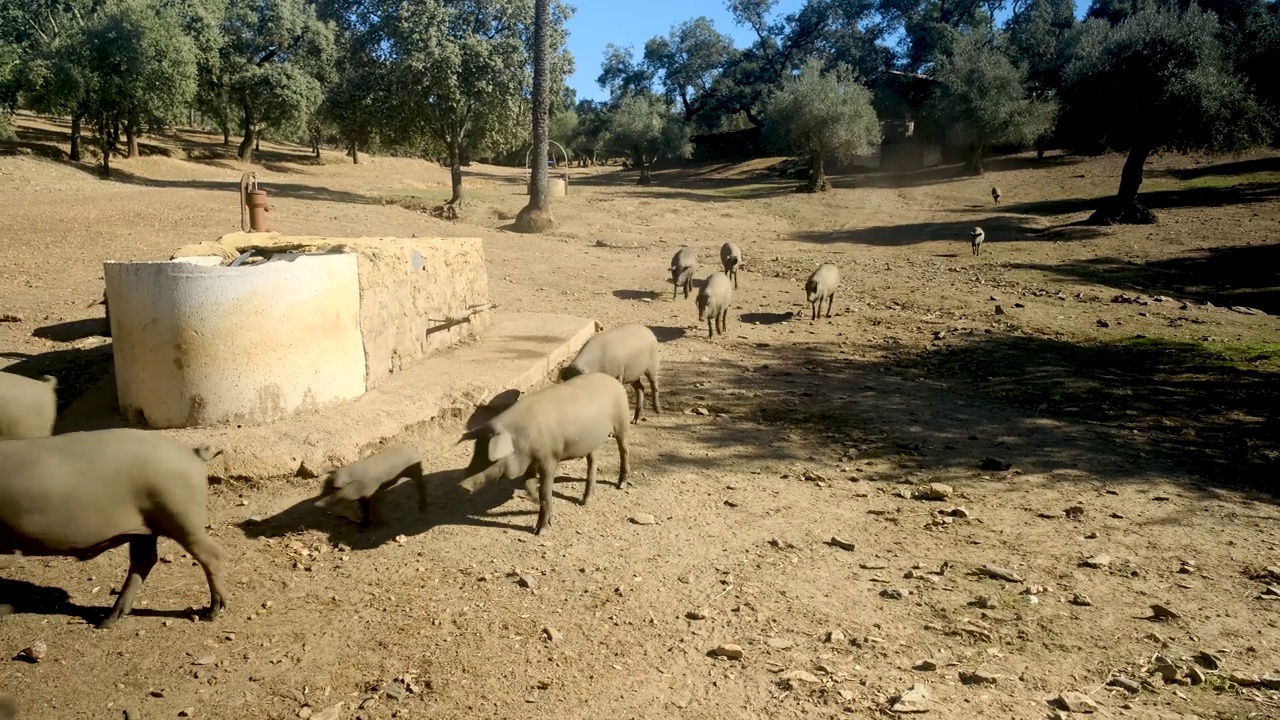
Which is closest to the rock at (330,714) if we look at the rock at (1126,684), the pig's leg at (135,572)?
the pig's leg at (135,572)

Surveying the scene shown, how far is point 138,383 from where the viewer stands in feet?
23.3

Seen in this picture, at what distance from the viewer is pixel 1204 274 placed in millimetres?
20094

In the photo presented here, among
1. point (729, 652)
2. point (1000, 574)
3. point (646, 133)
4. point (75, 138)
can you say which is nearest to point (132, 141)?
point (75, 138)

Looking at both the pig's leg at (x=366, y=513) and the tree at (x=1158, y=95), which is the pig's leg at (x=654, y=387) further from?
the tree at (x=1158, y=95)

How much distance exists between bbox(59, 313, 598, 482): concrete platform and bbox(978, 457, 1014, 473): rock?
14.5 ft

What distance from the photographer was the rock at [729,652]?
4621 mm

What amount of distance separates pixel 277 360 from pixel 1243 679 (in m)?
6.77

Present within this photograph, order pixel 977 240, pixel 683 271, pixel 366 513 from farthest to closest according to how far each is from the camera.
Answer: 1. pixel 977 240
2. pixel 683 271
3. pixel 366 513

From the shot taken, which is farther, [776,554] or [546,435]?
[546,435]

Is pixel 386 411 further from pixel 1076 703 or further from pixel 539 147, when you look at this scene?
pixel 539 147

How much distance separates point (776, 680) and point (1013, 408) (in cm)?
663

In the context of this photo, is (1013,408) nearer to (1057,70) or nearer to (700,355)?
(700,355)

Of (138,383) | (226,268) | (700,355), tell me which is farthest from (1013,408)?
(138,383)

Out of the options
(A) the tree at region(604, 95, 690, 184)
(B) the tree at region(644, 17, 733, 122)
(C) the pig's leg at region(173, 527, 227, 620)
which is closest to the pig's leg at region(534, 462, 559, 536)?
(C) the pig's leg at region(173, 527, 227, 620)
